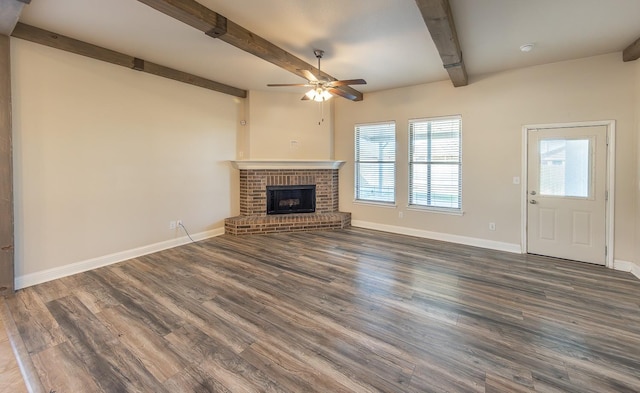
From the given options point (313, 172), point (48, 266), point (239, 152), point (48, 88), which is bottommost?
point (48, 266)

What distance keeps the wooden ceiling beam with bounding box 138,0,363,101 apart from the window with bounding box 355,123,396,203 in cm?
229

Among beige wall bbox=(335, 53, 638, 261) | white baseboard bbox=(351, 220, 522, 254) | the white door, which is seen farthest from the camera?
white baseboard bbox=(351, 220, 522, 254)

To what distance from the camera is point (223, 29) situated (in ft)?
9.54

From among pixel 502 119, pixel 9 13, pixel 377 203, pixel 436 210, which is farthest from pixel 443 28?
pixel 9 13

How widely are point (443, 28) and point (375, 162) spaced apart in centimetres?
331

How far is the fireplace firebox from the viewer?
6.01 m

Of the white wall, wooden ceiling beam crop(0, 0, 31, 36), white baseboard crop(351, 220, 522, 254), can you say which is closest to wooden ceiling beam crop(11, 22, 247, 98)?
the white wall

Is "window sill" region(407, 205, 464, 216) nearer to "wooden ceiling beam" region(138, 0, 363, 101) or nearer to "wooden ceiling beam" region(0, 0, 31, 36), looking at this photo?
"wooden ceiling beam" region(138, 0, 363, 101)

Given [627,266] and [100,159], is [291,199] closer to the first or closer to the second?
[100,159]

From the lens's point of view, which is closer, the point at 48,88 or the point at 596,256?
the point at 48,88

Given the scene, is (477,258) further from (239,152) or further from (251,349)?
(239,152)

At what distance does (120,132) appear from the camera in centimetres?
399

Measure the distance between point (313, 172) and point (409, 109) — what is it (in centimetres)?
222

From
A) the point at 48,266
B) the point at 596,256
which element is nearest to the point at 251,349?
the point at 48,266
